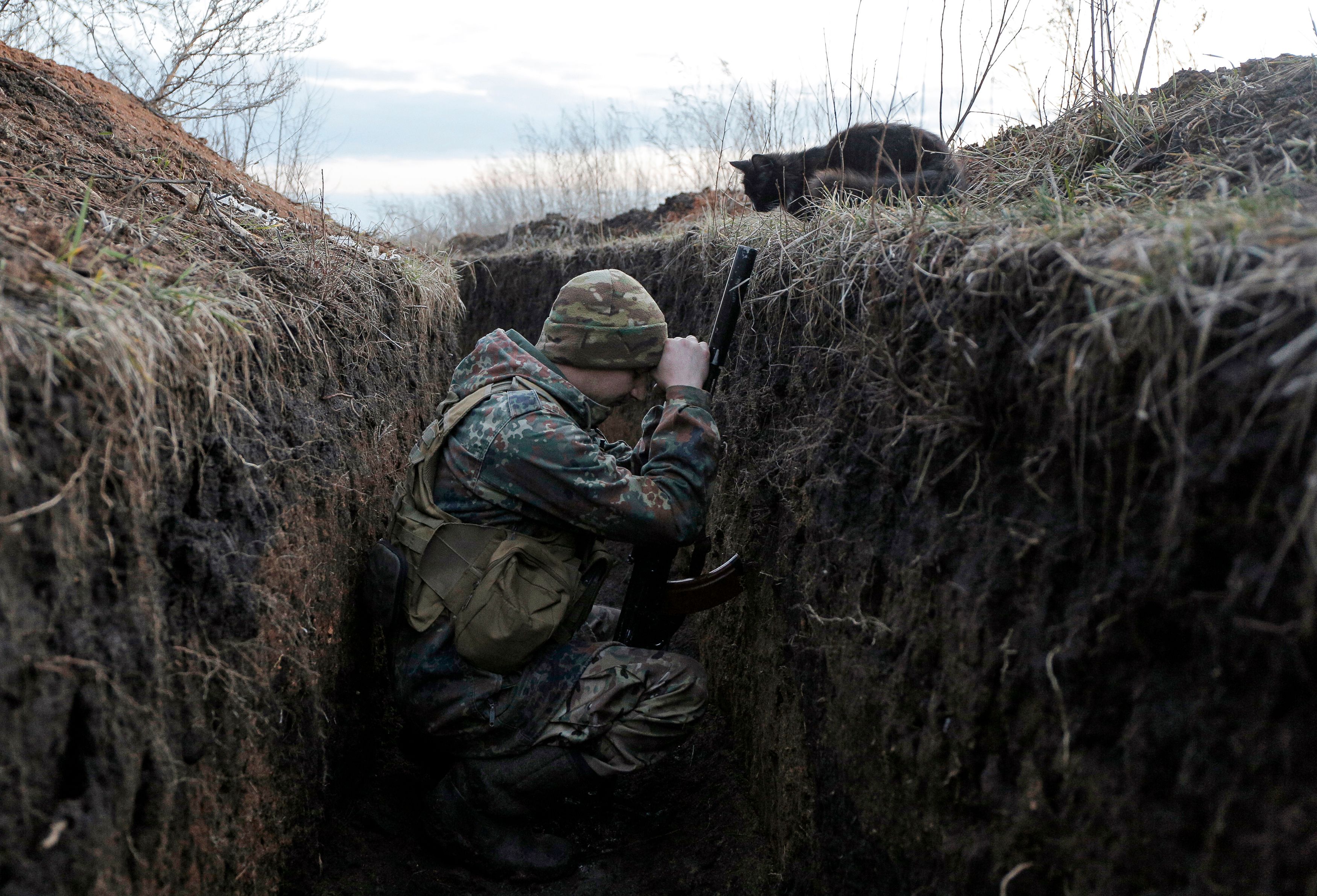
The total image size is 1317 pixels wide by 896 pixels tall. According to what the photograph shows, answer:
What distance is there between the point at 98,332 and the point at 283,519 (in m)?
0.88

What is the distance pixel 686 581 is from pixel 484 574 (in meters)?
0.74

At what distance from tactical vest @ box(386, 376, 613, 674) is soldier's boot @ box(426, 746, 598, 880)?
0.35m

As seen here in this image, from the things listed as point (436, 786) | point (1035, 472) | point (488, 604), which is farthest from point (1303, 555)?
point (436, 786)

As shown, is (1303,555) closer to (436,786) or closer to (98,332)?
(98,332)

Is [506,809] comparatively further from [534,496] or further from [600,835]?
[534,496]

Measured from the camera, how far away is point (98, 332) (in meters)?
1.72

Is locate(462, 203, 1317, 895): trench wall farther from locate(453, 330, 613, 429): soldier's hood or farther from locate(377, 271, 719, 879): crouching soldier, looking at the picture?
locate(453, 330, 613, 429): soldier's hood

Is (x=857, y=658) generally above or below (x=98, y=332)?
below

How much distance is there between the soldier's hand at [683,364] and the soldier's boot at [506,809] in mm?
1295

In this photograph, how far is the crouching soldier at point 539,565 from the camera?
2.65 metres

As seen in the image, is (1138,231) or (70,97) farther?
(70,97)

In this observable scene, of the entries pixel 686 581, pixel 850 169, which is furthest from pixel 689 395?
pixel 850 169

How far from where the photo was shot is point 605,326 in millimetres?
2852

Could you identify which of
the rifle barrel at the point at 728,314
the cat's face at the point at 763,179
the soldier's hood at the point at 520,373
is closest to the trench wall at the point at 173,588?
the soldier's hood at the point at 520,373
